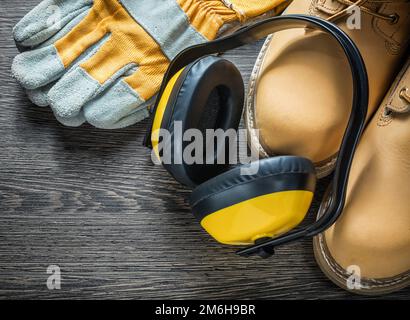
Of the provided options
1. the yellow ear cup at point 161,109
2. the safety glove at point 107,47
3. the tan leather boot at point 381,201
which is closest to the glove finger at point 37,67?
the safety glove at point 107,47

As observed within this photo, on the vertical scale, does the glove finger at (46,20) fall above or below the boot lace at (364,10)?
below

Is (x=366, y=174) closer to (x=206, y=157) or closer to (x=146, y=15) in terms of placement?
(x=206, y=157)

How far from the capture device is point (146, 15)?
61 centimetres

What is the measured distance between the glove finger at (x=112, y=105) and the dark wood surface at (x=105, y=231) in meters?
0.04

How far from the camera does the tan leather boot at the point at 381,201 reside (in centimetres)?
53

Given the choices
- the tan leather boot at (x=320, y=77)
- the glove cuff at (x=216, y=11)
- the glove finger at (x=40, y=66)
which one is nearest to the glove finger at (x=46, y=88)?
the glove finger at (x=40, y=66)

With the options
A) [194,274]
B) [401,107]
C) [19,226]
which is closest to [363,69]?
[401,107]

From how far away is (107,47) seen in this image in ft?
1.99

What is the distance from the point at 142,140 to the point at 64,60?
5.6 inches

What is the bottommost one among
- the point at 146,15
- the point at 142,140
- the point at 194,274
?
the point at 194,274

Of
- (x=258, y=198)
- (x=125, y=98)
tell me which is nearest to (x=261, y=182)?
(x=258, y=198)

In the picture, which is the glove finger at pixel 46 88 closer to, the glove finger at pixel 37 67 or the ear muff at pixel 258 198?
the glove finger at pixel 37 67

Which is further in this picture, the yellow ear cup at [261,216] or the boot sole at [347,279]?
the boot sole at [347,279]

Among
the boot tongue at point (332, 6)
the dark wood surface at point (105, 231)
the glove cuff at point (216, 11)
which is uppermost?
the boot tongue at point (332, 6)
